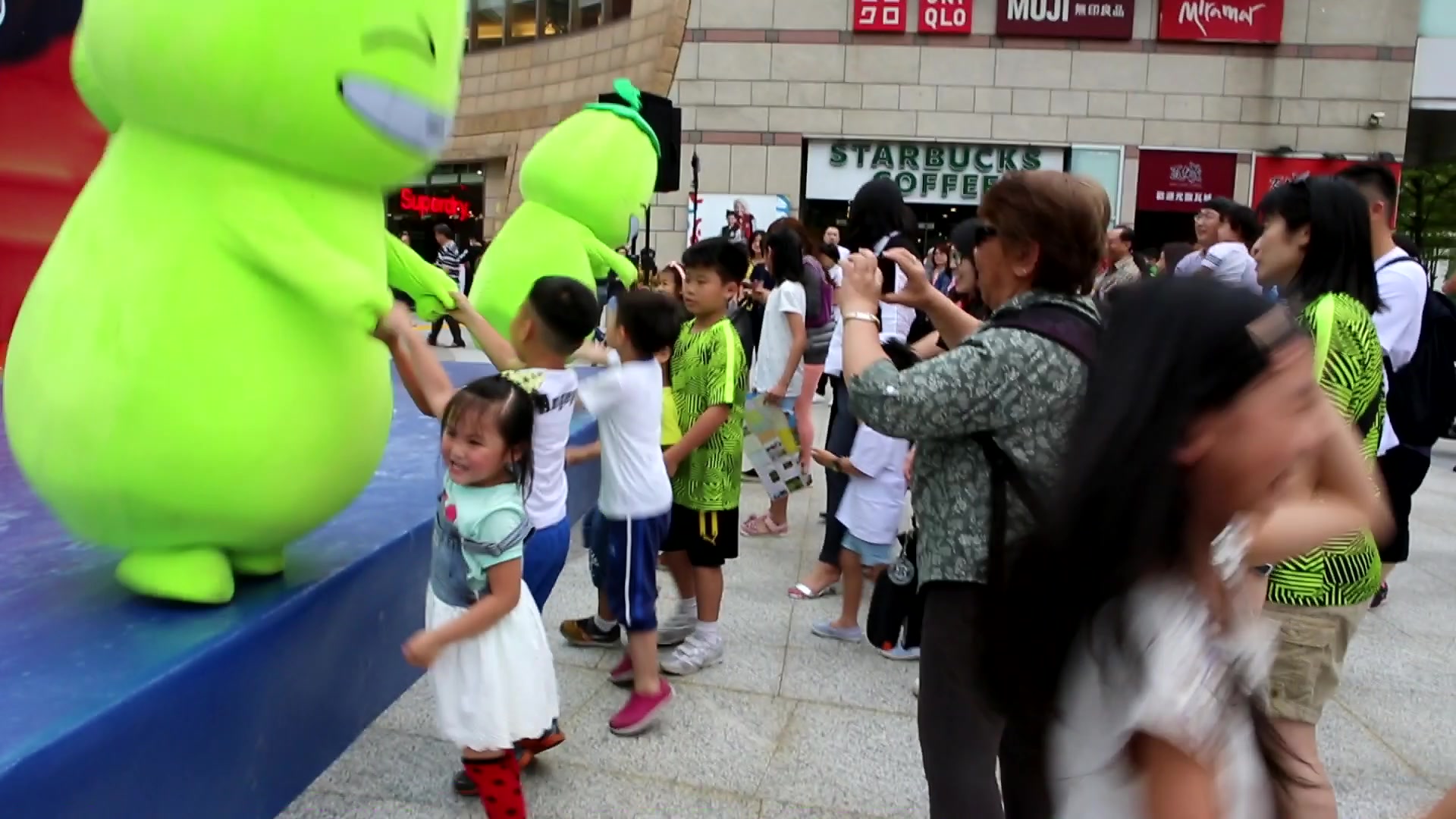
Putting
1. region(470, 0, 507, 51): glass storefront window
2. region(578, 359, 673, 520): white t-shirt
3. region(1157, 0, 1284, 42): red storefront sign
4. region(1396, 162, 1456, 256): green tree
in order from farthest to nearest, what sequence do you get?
region(470, 0, 507, 51): glass storefront window
region(1396, 162, 1456, 256): green tree
region(1157, 0, 1284, 42): red storefront sign
region(578, 359, 673, 520): white t-shirt

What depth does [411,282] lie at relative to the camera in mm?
2725

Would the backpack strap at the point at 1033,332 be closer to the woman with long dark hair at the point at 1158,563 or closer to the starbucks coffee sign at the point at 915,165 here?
the woman with long dark hair at the point at 1158,563

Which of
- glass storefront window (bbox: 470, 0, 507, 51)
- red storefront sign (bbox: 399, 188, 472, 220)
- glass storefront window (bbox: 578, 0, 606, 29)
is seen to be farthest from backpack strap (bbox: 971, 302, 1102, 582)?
red storefront sign (bbox: 399, 188, 472, 220)

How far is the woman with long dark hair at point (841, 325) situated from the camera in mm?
4082

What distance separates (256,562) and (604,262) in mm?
2629

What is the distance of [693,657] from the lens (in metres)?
3.71

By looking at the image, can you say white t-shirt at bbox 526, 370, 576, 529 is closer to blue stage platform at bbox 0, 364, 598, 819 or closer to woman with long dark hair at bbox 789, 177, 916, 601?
blue stage platform at bbox 0, 364, 598, 819

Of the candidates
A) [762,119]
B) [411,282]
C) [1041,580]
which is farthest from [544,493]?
[762,119]

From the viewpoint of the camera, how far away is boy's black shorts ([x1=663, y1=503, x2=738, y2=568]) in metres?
3.71

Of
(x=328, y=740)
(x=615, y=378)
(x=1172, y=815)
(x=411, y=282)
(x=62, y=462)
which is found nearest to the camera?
(x=1172, y=815)

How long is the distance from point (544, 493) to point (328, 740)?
0.82 metres

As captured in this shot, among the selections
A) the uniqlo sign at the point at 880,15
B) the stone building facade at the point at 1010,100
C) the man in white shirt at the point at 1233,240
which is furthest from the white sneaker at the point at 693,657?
the uniqlo sign at the point at 880,15

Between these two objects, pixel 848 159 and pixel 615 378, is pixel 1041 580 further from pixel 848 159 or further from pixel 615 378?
pixel 848 159

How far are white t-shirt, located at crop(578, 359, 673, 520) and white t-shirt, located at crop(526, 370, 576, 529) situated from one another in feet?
0.88
